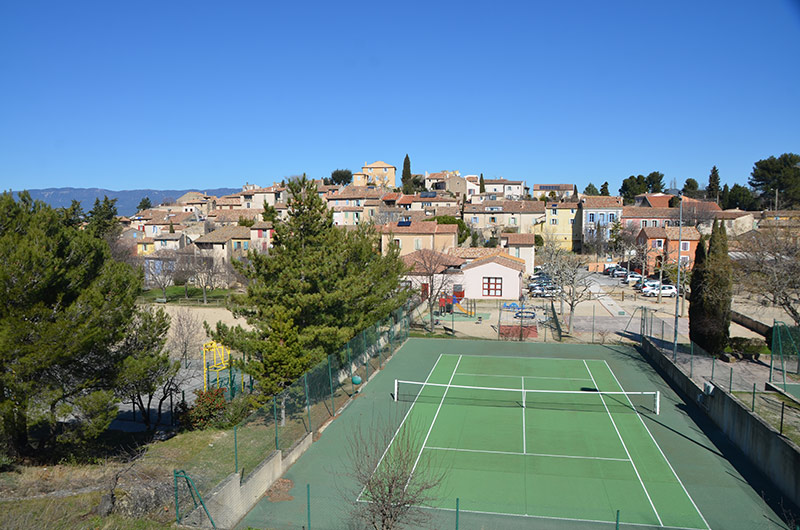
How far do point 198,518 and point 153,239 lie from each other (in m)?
68.0

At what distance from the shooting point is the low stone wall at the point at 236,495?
12.0 meters

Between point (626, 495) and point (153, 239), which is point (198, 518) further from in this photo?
point (153, 239)

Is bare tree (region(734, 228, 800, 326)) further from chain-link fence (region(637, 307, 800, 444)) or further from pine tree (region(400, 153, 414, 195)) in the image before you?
pine tree (region(400, 153, 414, 195))

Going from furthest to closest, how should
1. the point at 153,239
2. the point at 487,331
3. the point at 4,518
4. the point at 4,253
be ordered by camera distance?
the point at 153,239, the point at 487,331, the point at 4,253, the point at 4,518

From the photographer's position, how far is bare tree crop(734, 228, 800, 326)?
72.4 ft

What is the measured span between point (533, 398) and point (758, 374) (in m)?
9.58

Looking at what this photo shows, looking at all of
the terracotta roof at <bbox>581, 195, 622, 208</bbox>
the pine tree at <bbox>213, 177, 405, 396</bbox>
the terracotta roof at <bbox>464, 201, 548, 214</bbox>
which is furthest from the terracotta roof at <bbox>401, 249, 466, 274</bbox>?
the terracotta roof at <bbox>464, 201, 548, 214</bbox>

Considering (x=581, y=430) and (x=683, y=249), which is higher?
(x=683, y=249)

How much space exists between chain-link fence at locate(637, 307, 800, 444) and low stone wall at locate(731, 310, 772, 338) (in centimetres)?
653

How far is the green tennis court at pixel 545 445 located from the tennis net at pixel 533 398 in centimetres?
4

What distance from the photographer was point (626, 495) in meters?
14.5

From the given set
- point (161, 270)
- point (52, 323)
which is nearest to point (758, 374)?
point (52, 323)

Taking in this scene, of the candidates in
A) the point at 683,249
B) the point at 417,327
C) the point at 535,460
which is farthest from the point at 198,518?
the point at 683,249

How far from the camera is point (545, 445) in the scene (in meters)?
17.7
